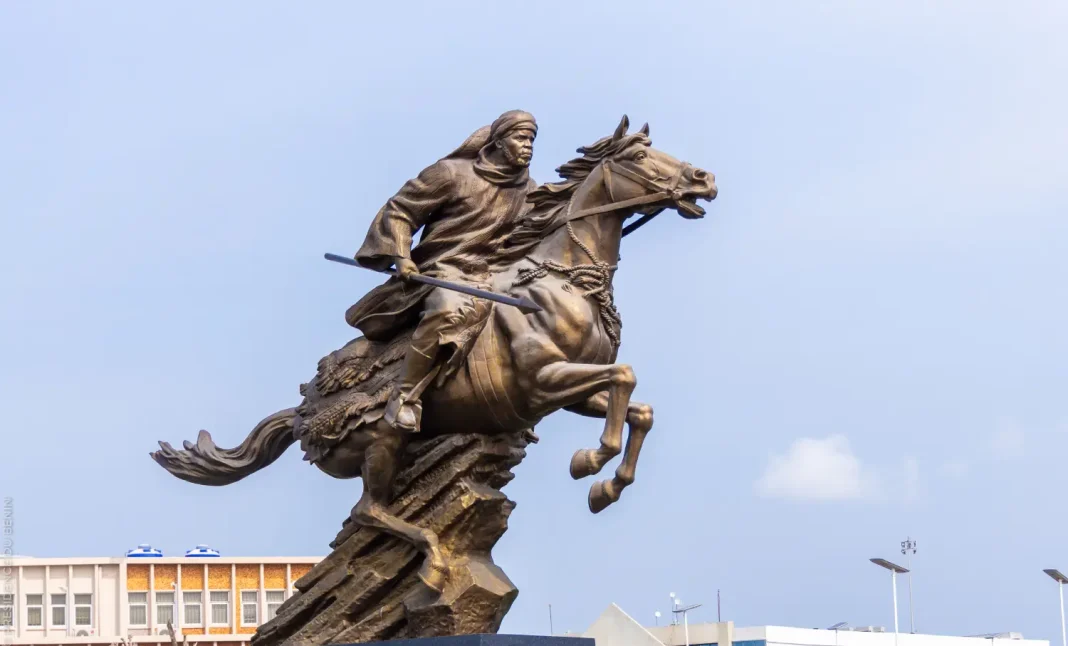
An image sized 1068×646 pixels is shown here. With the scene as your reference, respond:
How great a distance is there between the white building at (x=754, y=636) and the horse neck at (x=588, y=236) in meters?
18.8

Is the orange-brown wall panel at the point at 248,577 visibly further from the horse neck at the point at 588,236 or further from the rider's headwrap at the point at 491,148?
the horse neck at the point at 588,236

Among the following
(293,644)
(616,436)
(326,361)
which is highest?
(326,361)

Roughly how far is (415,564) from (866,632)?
2186 centimetres

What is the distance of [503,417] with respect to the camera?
9328 millimetres

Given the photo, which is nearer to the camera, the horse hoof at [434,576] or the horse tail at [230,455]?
the horse hoof at [434,576]

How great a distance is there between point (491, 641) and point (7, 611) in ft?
103

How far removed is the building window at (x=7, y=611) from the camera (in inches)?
1475

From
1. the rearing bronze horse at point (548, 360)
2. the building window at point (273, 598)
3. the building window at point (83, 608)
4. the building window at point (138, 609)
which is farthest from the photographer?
the building window at point (83, 608)

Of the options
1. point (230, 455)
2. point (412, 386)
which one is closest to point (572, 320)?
point (412, 386)

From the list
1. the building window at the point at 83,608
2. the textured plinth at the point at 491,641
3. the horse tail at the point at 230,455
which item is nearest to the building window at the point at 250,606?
the building window at the point at 83,608

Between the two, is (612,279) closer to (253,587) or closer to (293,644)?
(293,644)

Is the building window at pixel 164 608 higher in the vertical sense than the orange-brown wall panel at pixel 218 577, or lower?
lower

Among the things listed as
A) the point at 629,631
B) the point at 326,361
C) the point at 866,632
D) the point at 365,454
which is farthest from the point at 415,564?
the point at 866,632

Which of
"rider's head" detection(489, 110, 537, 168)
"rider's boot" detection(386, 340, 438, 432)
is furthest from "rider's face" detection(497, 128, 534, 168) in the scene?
"rider's boot" detection(386, 340, 438, 432)
